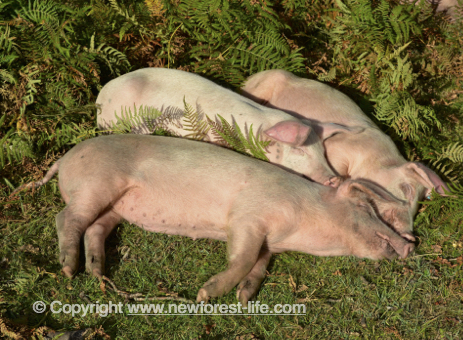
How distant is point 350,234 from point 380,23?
3180mm

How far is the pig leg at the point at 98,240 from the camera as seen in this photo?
398 cm

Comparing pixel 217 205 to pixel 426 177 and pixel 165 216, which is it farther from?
pixel 426 177

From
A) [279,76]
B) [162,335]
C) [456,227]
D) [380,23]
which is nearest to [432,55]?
[380,23]

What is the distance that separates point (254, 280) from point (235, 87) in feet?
8.97

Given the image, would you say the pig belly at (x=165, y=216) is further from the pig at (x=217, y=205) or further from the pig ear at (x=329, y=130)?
the pig ear at (x=329, y=130)

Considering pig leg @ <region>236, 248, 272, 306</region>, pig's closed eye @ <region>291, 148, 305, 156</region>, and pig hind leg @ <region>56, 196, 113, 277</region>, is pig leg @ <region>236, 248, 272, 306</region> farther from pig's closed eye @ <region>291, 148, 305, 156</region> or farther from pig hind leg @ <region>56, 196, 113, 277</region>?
pig hind leg @ <region>56, 196, 113, 277</region>

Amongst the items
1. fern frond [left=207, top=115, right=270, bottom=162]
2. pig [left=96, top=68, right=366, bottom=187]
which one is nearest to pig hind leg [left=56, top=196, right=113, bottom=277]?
pig [left=96, top=68, right=366, bottom=187]

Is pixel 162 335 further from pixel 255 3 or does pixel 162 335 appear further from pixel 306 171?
pixel 255 3

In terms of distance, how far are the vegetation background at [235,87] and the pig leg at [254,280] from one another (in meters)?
0.09

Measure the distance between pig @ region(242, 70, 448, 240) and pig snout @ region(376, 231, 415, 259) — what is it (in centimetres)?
23

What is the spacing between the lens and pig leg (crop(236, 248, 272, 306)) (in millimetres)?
3818

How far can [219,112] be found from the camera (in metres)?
5.06

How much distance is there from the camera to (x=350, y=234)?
4129 millimetres

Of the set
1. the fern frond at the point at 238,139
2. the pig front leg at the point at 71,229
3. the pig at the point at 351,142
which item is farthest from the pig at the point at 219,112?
the pig front leg at the point at 71,229
